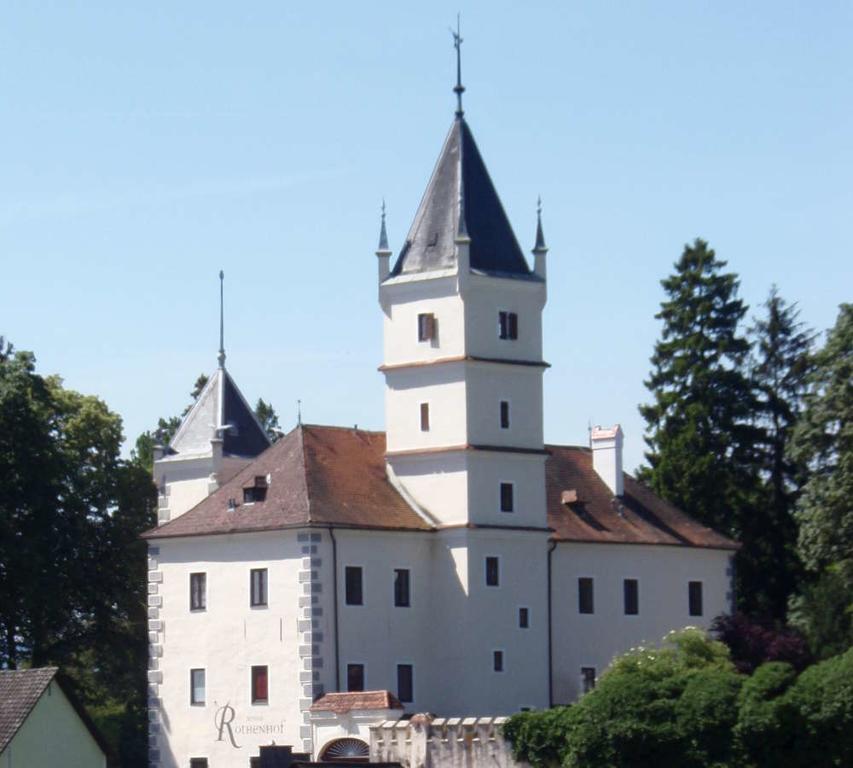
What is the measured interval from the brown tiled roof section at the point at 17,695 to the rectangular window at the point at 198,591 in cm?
890

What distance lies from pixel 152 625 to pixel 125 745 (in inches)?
594

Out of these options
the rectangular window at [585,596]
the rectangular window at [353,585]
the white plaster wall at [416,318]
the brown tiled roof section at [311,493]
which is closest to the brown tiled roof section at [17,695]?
the brown tiled roof section at [311,493]

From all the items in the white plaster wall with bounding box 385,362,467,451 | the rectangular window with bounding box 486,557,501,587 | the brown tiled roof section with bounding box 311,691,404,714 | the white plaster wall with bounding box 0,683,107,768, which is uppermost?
the white plaster wall with bounding box 385,362,467,451

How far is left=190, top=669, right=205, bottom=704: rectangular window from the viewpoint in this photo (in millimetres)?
67750

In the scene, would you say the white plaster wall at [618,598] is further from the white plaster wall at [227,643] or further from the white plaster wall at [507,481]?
the white plaster wall at [227,643]

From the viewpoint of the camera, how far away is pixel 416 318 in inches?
2741

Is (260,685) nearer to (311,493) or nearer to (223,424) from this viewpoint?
(311,493)

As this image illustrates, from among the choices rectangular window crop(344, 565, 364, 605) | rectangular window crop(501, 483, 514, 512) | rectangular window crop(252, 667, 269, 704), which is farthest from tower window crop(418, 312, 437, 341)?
rectangular window crop(252, 667, 269, 704)

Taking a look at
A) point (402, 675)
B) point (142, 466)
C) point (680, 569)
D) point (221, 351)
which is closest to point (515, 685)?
point (402, 675)

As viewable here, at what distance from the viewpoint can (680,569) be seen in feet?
244

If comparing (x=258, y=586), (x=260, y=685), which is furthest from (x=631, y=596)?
(x=260, y=685)

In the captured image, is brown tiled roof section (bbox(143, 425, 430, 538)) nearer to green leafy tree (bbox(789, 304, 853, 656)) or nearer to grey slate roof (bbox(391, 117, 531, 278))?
grey slate roof (bbox(391, 117, 531, 278))

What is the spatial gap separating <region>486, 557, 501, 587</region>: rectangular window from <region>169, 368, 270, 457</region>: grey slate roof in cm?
1087

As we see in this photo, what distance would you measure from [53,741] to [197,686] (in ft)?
31.2
